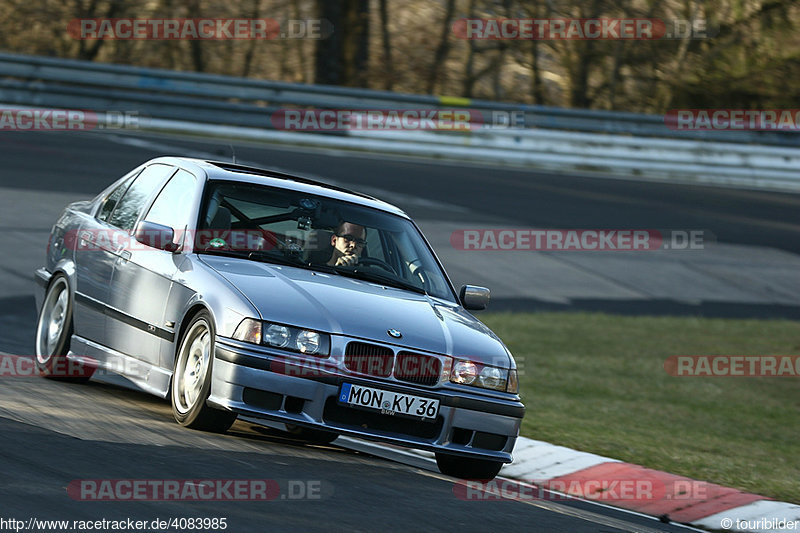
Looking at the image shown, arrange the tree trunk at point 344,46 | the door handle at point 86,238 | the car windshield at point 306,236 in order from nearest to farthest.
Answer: the car windshield at point 306,236, the door handle at point 86,238, the tree trunk at point 344,46

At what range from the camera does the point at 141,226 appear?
7.11 metres

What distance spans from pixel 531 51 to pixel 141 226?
76.0 feet

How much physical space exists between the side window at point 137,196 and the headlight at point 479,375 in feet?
8.35

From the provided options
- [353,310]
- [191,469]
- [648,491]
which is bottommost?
[648,491]

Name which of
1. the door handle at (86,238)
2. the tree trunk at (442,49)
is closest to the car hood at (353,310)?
the door handle at (86,238)

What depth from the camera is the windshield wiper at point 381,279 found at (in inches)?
282

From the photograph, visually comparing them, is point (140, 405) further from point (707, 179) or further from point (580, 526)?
point (707, 179)

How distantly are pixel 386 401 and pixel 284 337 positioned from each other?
602mm

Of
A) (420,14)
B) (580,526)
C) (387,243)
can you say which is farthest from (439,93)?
(580,526)

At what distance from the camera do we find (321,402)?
20.1ft

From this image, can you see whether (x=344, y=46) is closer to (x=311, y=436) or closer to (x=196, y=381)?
(x=311, y=436)

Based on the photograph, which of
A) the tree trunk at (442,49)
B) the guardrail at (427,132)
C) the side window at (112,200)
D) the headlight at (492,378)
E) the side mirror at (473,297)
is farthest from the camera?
the tree trunk at (442,49)

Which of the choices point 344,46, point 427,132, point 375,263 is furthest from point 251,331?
point 344,46

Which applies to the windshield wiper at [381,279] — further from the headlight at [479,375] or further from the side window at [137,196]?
the side window at [137,196]
